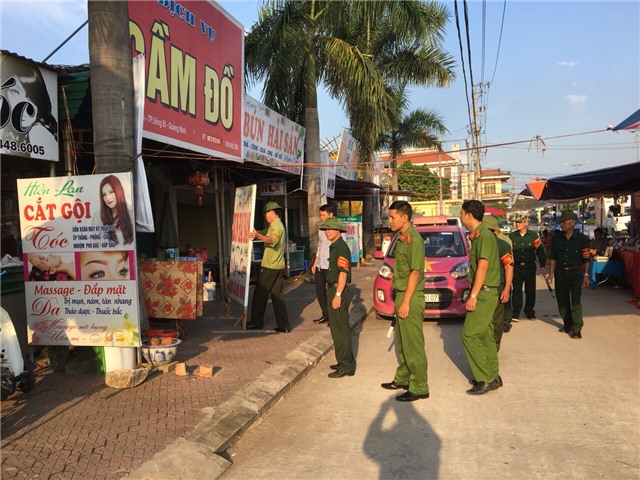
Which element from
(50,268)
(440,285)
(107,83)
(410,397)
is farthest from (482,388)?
(107,83)

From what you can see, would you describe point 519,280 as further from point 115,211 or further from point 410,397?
point 115,211

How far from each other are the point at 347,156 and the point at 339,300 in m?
12.4

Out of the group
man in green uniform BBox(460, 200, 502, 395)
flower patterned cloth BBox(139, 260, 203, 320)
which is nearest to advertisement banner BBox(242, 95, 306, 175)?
flower patterned cloth BBox(139, 260, 203, 320)

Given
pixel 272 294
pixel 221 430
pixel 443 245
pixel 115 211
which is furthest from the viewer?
pixel 443 245

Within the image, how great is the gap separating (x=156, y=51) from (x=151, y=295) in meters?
3.40

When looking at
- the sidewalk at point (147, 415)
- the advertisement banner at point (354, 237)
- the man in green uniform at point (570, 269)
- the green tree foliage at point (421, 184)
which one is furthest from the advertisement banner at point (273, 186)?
the green tree foliage at point (421, 184)

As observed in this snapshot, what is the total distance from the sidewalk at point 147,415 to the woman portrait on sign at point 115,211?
60.1 inches

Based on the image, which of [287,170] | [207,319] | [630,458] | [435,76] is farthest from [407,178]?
[630,458]

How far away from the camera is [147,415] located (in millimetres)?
4355

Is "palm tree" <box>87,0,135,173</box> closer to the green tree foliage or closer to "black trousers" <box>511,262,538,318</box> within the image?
"black trousers" <box>511,262,538,318</box>

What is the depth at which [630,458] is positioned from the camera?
3529 mm

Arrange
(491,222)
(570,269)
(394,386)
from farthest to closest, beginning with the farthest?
(570,269) → (491,222) → (394,386)

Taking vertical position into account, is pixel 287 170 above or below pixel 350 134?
below

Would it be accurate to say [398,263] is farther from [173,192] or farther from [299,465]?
[173,192]
